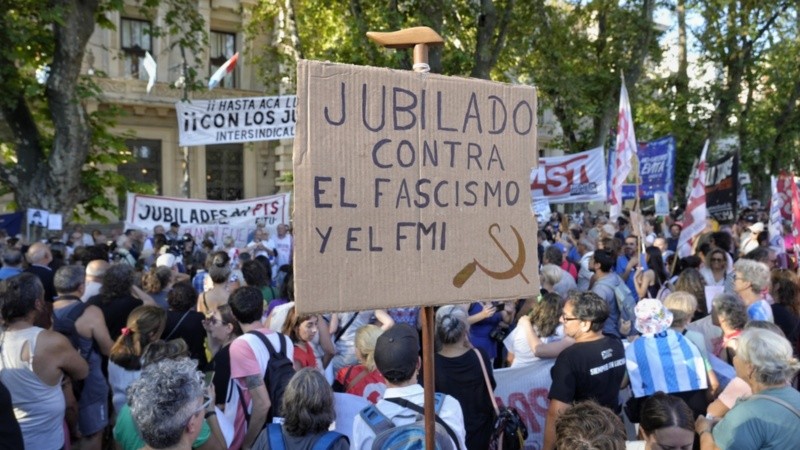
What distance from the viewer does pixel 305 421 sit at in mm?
3045

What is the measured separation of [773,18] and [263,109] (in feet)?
54.4

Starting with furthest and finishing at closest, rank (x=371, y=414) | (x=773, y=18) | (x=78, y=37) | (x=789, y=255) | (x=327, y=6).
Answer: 1. (x=773, y=18)
2. (x=327, y=6)
3. (x=78, y=37)
4. (x=789, y=255)
5. (x=371, y=414)

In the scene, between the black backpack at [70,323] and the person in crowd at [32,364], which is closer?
the person in crowd at [32,364]

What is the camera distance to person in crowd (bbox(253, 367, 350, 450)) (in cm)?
303

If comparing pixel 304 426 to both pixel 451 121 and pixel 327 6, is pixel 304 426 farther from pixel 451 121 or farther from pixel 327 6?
pixel 327 6

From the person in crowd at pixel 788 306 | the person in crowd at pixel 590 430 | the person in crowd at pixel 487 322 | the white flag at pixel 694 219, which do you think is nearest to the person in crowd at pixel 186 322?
the person in crowd at pixel 487 322

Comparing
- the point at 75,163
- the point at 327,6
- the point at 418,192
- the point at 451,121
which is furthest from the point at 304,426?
the point at 327,6

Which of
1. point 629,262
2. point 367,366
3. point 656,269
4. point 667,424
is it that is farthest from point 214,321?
point 656,269

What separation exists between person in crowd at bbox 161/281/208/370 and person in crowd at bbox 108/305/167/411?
0.63 m

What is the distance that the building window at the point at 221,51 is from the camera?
89.6ft

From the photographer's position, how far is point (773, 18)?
73.5 ft

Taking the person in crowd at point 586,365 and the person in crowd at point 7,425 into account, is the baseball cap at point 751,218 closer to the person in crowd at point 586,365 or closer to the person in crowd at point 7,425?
the person in crowd at point 586,365

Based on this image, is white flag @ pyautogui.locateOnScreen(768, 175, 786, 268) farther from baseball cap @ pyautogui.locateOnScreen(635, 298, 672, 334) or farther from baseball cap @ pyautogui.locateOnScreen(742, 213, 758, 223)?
baseball cap @ pyautogui.locateOnScreen(742, 213, 758, 223)

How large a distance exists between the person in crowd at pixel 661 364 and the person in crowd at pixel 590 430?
1536 millimetres
